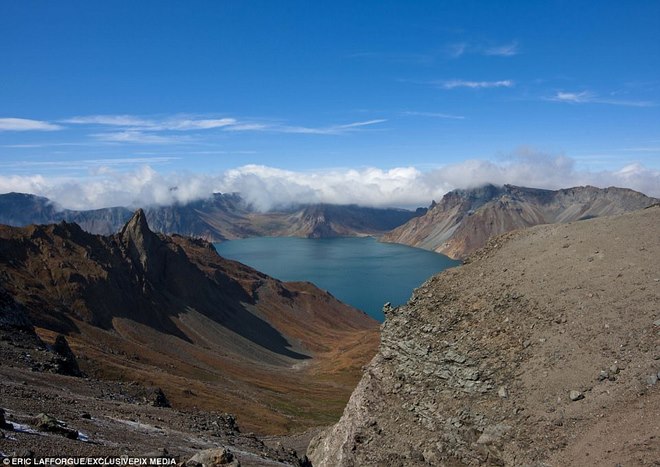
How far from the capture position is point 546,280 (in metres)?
30.0

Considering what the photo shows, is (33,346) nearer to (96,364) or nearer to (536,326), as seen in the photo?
(96,364)

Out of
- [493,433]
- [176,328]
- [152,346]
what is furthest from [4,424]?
[176,328]

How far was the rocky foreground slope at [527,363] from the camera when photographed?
2162cm

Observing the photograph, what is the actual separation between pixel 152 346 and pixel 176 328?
20176 millimetres

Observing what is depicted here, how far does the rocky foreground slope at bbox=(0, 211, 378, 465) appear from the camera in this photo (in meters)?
29.5

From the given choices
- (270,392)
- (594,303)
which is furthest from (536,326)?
(270,392)

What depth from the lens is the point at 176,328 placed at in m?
120

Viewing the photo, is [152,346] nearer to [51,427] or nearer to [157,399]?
[157,399]

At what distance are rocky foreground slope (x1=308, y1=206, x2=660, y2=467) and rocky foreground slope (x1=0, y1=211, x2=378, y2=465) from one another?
33.8 ft

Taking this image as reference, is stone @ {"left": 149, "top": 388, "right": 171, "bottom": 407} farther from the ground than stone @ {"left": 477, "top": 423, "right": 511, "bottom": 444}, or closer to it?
closer to it

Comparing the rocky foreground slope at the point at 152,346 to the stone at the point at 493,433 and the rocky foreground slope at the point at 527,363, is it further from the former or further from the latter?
the stone at the point at 493,433

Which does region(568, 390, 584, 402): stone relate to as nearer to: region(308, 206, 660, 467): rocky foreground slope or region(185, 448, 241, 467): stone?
region(308, 206, 660, 467): rocky foreground slope

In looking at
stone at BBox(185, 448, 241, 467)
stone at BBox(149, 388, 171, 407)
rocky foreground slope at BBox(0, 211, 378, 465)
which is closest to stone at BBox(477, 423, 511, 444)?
stone at BBox(185, 448, 241, 467)

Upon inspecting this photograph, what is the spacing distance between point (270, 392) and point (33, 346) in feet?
161
